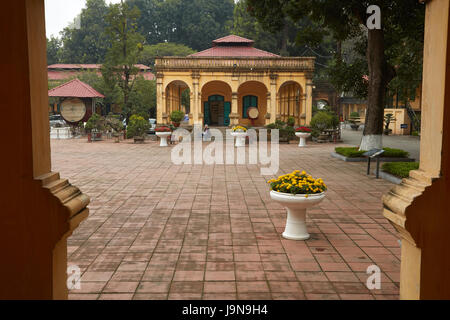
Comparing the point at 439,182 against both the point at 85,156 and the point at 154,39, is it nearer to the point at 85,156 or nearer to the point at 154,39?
the point at 85,156

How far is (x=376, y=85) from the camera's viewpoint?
52.7 ft

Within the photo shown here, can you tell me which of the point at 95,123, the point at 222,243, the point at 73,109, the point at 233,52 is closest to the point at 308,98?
the point at 233,52

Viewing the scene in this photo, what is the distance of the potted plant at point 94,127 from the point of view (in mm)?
24406

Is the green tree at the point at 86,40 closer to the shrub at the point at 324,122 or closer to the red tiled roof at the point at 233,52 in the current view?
the red tiled roof at the point at 233,52

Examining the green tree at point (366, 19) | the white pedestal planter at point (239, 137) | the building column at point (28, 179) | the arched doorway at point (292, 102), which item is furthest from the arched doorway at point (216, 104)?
the building column at point (28, 179)

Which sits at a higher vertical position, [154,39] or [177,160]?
[154,39]

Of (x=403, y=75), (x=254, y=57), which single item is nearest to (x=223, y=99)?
(x=254, y=57)

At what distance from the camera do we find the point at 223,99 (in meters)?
32.1

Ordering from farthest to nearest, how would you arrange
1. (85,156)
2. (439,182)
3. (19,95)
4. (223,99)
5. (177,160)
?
(223,99) → (85,156) → (177,160) → (439,182) → (19,95)

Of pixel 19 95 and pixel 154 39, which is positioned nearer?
pixel 19 95

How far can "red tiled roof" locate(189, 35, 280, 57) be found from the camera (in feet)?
99.9

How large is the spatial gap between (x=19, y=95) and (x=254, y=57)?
26.3 metres

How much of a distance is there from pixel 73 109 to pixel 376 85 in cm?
1991

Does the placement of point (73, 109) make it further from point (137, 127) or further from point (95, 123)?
point (137, 127)
